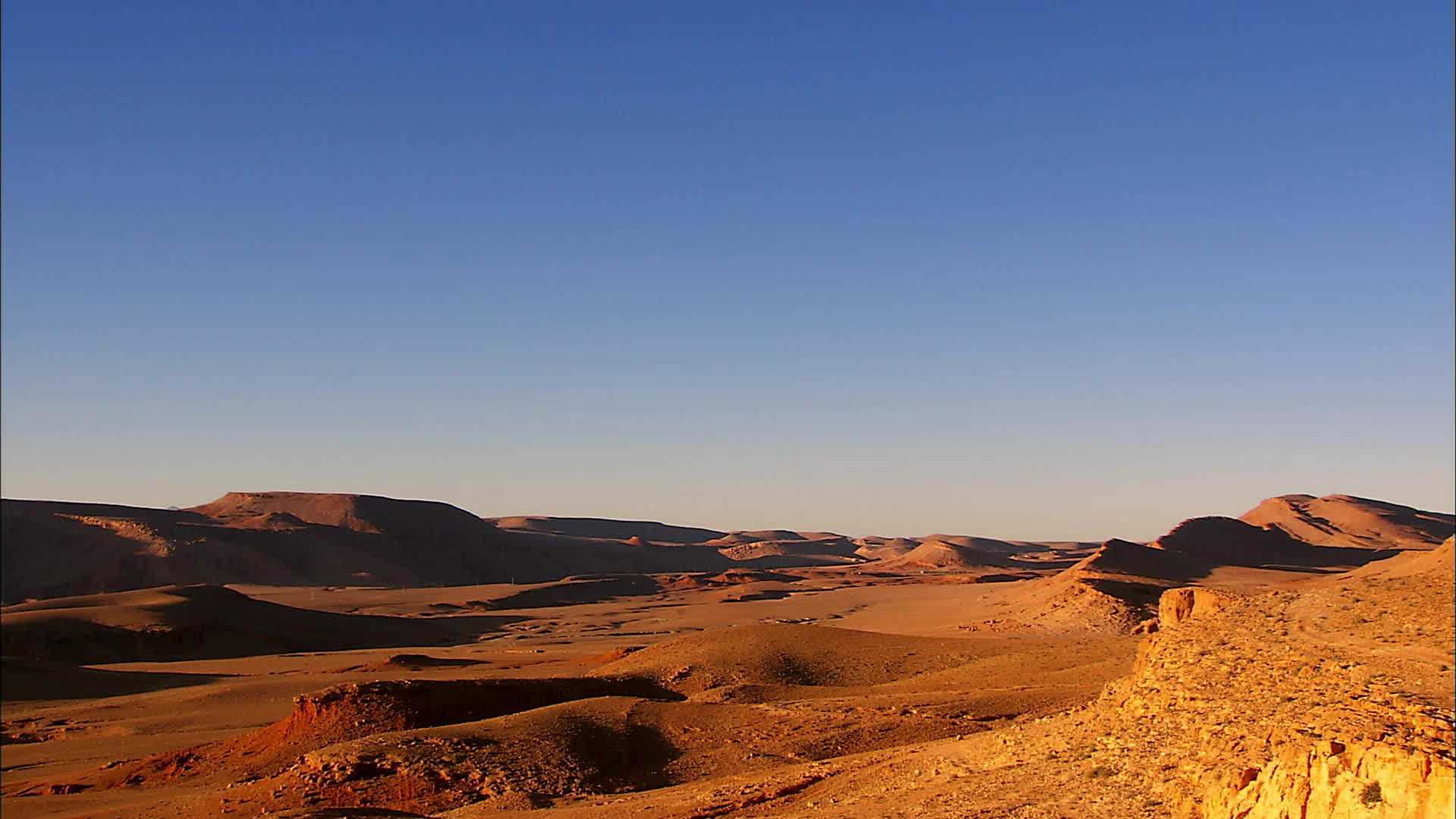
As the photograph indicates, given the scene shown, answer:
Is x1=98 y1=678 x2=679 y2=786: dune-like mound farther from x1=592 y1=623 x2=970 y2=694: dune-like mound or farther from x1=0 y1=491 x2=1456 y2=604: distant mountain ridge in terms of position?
x1=0 y1=491 x2=1456 y2=604: distant mountain ridge

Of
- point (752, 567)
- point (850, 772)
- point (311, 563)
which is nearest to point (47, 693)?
point (850, 772)

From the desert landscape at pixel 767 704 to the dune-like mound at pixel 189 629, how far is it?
0.18 metres

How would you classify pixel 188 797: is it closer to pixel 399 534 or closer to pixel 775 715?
pixel 775 715

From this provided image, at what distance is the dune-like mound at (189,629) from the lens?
48906 millimetres

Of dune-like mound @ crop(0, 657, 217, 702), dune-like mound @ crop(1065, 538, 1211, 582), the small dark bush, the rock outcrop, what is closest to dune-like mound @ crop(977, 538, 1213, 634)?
dune-like mound @ crop(1065, 538, 1211, 582)

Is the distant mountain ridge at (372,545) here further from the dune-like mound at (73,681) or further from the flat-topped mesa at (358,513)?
the dune-like mound at (73,681)

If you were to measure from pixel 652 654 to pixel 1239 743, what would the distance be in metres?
24.7

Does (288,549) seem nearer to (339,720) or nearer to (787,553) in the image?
(339,720)

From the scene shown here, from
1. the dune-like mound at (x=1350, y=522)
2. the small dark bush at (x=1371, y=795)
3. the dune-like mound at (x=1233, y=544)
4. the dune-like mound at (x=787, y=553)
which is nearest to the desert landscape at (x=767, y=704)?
the small dark bush at (x=1371, y=795)

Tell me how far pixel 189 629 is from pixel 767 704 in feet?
123

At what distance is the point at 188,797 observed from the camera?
19.7 metres

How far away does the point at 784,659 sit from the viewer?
32.8 m

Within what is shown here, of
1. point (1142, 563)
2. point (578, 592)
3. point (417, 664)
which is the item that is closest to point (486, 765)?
point (417, 664)

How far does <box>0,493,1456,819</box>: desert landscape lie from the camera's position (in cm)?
1183
